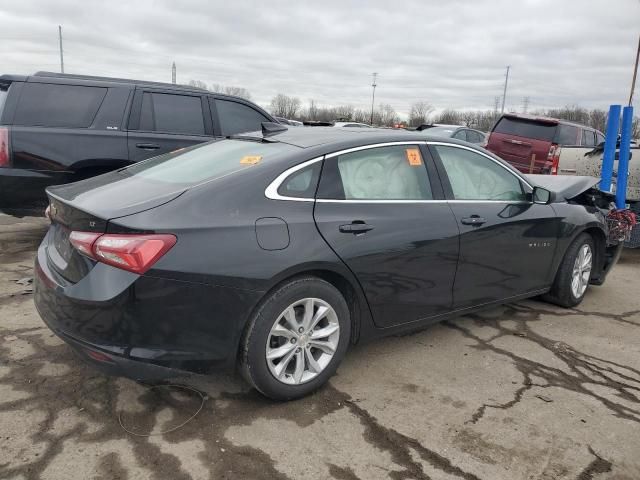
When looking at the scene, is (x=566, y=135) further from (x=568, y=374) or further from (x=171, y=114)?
(x=568, y=374)

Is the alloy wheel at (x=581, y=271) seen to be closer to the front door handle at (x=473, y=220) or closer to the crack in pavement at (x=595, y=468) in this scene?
the front door handle at (x=473, y=220)

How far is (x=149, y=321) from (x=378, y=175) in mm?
1660

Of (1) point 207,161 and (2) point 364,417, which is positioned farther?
(1) point 207,161

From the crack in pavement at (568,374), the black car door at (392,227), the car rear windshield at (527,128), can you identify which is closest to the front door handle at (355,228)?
the black car door at (392,227)

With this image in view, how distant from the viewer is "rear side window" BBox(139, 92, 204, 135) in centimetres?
610

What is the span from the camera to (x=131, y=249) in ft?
8.29

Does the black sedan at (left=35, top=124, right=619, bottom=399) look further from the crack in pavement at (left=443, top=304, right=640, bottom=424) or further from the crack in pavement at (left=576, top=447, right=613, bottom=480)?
the crack in pavement at (left=576, top=447, right=613, bottom=480)

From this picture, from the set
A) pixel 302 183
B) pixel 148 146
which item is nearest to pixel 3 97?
pixel 148 146

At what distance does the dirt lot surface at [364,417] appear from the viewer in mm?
2508

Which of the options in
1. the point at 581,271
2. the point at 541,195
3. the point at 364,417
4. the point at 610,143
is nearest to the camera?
the point at 364,417

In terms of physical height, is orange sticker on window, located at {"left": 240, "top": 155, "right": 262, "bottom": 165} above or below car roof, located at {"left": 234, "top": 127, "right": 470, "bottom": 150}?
below

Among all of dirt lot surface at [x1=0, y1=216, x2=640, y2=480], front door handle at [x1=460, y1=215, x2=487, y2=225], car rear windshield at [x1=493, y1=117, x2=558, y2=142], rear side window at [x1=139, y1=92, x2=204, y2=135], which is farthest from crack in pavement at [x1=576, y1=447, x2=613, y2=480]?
car rear windshield at [x1=493, y1=117, x2=558, y2=142]

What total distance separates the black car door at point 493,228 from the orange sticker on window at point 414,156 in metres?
0.14

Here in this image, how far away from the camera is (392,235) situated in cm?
329
